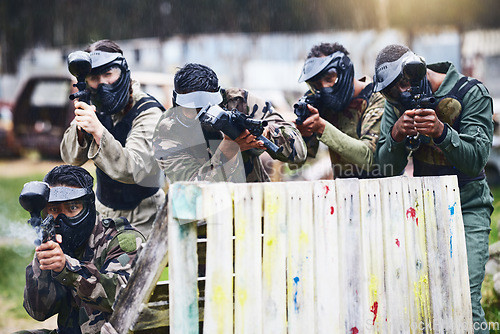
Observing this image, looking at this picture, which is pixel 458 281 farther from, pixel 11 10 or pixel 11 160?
pixel 11 10

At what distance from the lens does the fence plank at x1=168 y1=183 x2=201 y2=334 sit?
2.48 meters

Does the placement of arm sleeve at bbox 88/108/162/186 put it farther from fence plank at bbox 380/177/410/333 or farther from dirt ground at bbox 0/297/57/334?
dirt ground at bbox 0/297/57/334

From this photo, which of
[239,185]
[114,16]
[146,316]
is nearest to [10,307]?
[146,316]

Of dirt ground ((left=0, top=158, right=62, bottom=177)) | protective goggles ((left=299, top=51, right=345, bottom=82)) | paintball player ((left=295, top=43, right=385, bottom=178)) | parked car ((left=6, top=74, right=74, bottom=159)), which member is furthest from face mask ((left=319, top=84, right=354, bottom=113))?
parked car ((left=6, top=74, right=74, bottom=159))

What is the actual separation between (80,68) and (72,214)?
0.90 meters

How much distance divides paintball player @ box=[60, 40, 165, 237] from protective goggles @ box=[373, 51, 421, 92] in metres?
1.46

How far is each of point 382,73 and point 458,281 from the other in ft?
4.06

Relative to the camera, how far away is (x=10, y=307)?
6793 millimetres

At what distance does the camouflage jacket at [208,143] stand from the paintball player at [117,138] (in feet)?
0.61

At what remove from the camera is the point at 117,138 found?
3975mm

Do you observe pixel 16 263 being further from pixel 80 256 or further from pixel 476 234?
pixel 476 234

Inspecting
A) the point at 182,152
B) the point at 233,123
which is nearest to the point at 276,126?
the point at 233,123

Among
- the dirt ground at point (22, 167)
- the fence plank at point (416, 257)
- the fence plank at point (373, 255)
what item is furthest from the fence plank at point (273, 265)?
the dirt ground at point (22, 167)

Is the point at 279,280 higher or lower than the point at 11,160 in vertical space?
lower
